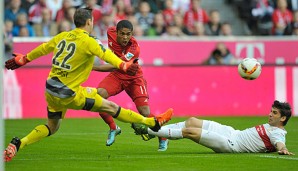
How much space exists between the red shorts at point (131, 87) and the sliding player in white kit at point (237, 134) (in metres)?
1.49

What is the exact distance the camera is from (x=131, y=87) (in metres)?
→ 14.1

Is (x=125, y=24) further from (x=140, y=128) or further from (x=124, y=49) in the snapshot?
(x=140, y=128)

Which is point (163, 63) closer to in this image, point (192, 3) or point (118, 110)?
point (192, 3)

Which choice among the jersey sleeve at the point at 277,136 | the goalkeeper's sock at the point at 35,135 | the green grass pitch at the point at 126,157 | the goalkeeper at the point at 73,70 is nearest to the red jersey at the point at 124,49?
the green grass pitch at the point at 126,157

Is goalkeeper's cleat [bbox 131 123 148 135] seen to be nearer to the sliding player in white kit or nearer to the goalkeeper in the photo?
the sliding player in white kit

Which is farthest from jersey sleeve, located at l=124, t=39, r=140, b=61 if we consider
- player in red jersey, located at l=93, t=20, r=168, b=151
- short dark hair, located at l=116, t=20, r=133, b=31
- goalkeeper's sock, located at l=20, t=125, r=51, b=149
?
goalkeeper's sock, located at l=20, t=125, r=51, b=149

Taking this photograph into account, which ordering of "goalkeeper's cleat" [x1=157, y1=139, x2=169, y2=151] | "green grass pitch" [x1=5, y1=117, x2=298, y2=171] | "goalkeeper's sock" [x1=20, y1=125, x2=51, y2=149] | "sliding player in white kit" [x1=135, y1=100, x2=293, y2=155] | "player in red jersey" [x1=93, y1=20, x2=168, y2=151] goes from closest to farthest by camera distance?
"green grass pitch" [x1=5, y1=117, x2=298, y2=171] < "goalkeeper's sock" [x1=20, y1=125, x2=51, y2=149] < "sliding player in white kit" [x1=135, y1=100, x2=293, y2=155] < "goalkeeper's cleat" [x1=157, y1=139, x2=169, y2=151] < "player in red jersey" [x1=93, y1=20, x2=168, y2=151]

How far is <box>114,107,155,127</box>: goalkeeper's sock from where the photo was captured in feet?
38.9

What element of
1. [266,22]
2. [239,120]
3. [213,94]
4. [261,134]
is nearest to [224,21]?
[266,22]

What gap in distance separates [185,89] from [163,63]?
44.6 inches

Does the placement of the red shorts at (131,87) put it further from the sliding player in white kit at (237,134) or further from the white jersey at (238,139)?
the white jersey at (238,139)

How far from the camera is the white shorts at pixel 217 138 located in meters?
12.2

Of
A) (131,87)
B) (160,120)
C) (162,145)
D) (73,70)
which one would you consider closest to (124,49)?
(131,87)

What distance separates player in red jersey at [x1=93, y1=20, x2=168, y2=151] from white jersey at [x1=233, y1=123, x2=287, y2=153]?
4.62 ft
